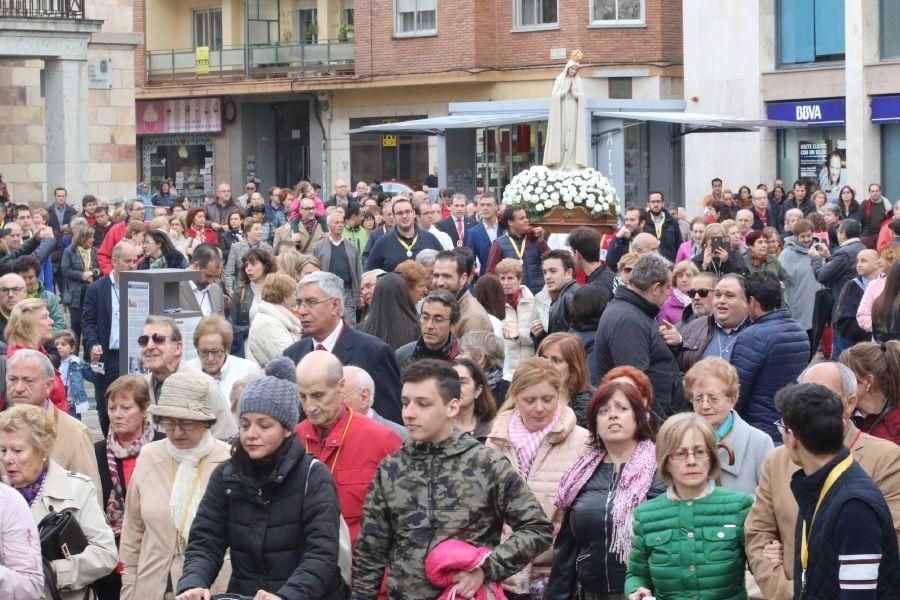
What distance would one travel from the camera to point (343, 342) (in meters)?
8.70

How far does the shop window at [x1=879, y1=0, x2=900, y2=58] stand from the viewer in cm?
3272

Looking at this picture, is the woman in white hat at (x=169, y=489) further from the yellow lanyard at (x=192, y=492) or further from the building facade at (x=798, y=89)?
the building facade at (x=798, y=89)

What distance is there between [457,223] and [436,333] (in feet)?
37.0

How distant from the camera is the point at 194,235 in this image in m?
19.0

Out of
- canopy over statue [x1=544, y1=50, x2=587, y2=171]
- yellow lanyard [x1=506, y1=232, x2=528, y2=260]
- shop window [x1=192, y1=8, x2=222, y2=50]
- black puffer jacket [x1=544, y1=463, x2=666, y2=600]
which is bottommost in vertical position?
black puffer jacket [x1=544, y1=463, x2=666, y2=600]

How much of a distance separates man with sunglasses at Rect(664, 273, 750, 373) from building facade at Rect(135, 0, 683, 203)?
74.7 ft

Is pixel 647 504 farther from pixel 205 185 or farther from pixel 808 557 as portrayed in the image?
pixel 205 185

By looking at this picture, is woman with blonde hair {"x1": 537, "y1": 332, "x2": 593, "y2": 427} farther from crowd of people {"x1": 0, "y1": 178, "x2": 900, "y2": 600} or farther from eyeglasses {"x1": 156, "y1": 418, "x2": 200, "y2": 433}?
eyeglasses {"x1": 156, "y1": 418, "x2": 200, "y2": 433}

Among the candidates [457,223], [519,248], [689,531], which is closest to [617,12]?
[457,223]

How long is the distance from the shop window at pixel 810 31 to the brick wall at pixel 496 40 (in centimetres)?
442

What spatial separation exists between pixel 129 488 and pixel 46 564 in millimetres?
511

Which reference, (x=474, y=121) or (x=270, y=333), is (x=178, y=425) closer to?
(x=270, y=333)

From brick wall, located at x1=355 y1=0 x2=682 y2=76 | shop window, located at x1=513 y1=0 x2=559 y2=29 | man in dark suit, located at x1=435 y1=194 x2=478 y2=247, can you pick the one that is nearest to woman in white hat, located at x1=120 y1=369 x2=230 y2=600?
man in dark suit, located at x1=435 y1=194 x2=478 y2=247

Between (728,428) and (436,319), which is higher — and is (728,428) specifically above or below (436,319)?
below
